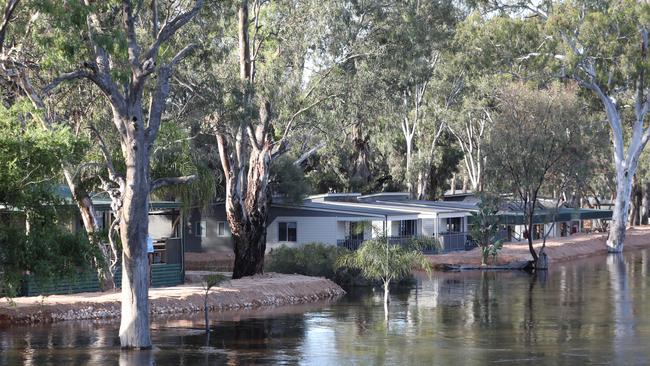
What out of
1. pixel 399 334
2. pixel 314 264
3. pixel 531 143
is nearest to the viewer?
pixel 399 334

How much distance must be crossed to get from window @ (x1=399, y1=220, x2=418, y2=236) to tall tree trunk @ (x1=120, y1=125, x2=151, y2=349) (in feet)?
125

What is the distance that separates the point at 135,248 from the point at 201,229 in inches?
1366

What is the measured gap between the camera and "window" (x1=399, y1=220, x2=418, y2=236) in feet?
204

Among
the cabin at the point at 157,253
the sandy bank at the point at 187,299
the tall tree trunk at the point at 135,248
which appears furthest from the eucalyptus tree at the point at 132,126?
the cabin at the point at 157,253

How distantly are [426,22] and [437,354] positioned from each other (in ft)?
81.3

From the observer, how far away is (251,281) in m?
40.8

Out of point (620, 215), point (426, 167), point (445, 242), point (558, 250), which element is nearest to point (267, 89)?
point (445, 242)

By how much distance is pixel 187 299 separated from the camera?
115 ft

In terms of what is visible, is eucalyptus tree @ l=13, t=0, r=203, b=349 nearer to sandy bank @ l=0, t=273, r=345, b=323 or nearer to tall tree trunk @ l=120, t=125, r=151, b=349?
tall tree trunk @ l=120, t=125, r=151, b=349

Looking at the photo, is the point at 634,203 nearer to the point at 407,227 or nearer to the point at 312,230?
the point at 407,227

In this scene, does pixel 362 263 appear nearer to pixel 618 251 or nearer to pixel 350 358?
pixel 350 358

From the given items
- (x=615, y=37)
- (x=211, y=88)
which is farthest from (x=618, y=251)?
(x=211, y=88)

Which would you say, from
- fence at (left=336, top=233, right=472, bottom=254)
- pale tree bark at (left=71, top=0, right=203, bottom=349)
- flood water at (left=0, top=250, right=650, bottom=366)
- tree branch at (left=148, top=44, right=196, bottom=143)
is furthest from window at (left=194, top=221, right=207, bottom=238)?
pale tree bark at (left=71, top=0, right=203, bottom=349)

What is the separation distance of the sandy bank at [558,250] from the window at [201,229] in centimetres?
1310
